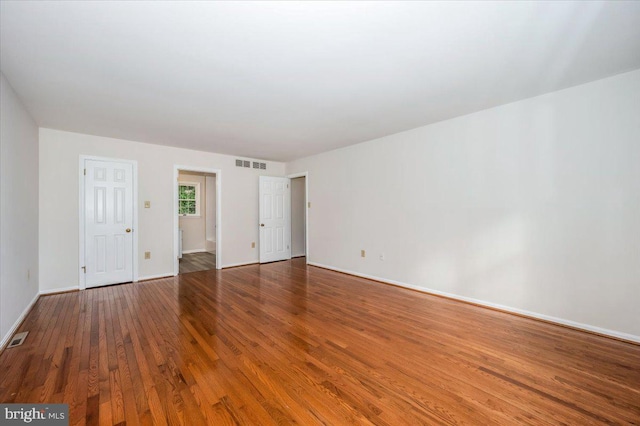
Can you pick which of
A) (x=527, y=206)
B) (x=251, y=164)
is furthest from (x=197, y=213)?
(x=527, y=206)

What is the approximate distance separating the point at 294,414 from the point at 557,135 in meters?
3.69

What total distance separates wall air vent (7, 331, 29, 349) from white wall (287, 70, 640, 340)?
4464 mm

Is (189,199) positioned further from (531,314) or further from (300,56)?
(531,314)

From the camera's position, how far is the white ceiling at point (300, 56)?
67.5 inches

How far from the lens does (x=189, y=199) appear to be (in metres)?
8.05

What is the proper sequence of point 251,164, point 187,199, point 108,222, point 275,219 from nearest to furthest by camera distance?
1. point 108,222
2. point 251,164
3. point 275,219
4. point 187,199

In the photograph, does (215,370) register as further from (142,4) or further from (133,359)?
(142,4)

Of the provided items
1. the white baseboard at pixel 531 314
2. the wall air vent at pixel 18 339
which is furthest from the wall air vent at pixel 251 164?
the wall air vent at pixel 18 339

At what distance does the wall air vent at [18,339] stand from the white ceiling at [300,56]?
251 cm

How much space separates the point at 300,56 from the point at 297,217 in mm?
5396

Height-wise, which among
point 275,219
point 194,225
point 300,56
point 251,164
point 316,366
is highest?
point 300,56

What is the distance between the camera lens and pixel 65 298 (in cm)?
380

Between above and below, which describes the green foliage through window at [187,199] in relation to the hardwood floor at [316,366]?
above

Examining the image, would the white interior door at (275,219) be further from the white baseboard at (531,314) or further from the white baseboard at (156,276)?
the white baseboard at (531,314)
